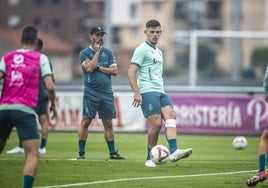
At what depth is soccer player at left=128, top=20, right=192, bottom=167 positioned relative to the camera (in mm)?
16125

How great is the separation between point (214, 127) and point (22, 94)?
16982 millimetres

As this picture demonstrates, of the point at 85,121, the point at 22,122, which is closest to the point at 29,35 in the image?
the point at 22,122

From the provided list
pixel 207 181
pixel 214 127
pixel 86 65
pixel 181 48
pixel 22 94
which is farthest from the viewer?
pixel 181 48

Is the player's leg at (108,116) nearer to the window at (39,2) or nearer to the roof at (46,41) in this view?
the roof at (46,41)

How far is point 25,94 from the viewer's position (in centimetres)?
1230

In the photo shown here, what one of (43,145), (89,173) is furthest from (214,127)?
(89,173)

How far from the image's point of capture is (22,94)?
1230cm

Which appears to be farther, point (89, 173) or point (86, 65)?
point (86, 65)

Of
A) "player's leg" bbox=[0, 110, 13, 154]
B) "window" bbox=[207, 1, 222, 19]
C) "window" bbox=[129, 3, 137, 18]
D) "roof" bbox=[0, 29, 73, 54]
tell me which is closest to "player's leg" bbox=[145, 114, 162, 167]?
"player's leg" bbox=[0, 110, 13, 154]

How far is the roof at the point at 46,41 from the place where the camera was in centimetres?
9731

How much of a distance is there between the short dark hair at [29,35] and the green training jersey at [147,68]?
406 cm

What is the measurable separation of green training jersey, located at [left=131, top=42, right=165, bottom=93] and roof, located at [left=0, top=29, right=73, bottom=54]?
80082 mm

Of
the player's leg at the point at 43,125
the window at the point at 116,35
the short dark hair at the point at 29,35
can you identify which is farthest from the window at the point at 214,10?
the short dark hair at the point at 29,35

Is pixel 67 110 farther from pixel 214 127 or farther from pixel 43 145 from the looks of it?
pixel 43 145
